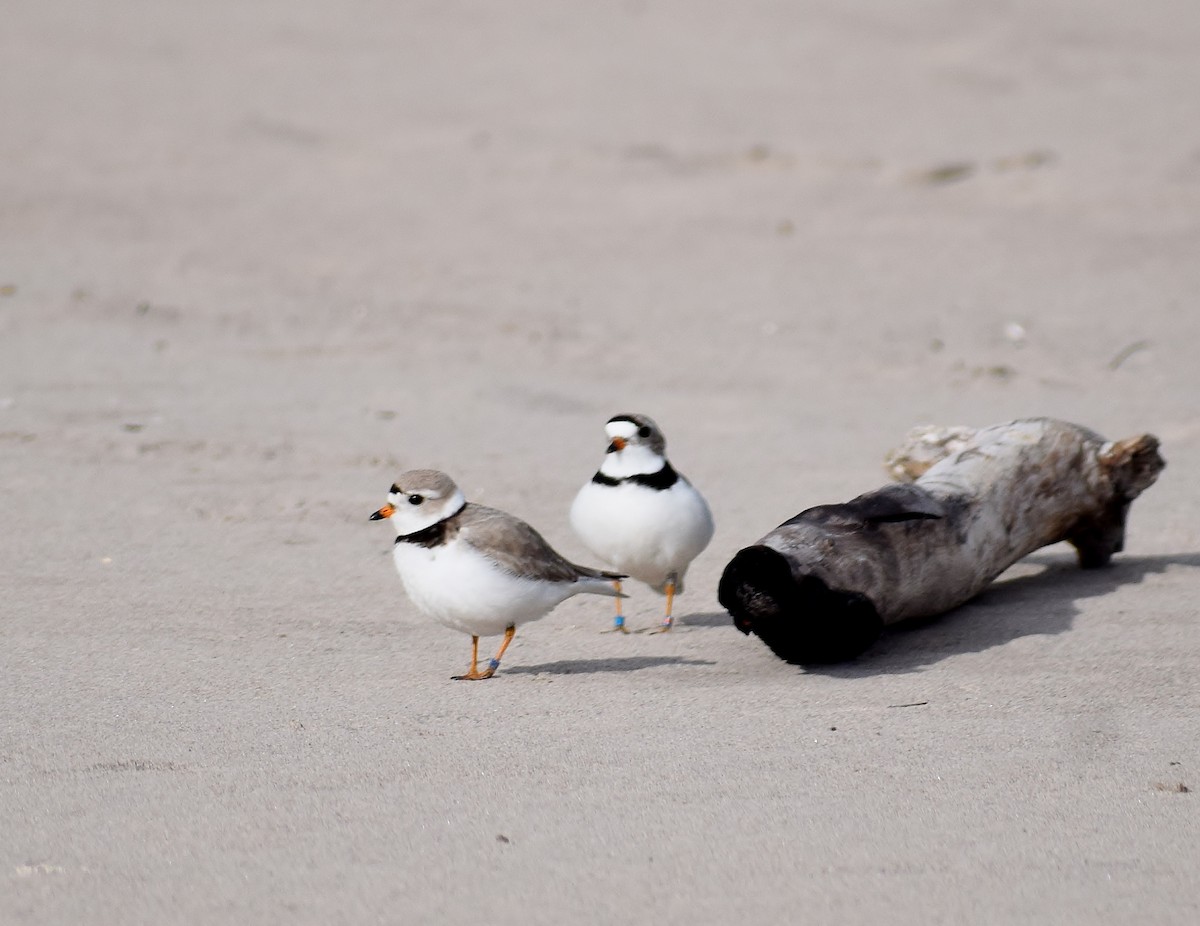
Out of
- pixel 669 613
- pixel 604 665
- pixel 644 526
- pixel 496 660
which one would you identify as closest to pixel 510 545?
pixel 496 660

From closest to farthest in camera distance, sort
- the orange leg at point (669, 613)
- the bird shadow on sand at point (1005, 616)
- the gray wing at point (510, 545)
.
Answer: the gray wing at point (510, 545) < the bird shadow on sand at point (1005, 616) < the orange leg at point (669, 613)

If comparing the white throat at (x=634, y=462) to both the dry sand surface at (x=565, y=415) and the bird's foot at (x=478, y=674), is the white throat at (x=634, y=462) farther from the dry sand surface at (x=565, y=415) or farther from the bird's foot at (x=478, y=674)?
the bird's foot at (x=478, y=674)

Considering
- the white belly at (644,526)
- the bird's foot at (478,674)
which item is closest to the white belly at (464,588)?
the bird's foot at (478,674)

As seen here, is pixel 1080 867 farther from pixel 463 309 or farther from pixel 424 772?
pixel 463 309

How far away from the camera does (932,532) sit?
502 centimetres

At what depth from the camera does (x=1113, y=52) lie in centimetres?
1488

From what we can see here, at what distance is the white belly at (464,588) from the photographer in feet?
15.4

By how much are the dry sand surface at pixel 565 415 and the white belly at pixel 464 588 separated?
0.88ft

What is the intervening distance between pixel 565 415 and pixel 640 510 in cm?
318

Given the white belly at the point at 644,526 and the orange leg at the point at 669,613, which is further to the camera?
the orange leg at the point at 669,613

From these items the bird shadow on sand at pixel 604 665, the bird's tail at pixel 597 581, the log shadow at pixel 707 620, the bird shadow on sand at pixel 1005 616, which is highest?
the bird's tail at pixel 597 581

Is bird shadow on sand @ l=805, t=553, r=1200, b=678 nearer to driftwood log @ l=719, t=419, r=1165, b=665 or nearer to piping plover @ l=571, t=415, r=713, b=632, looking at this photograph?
driftwood log @ l=719, t=419, r=1165, b=665

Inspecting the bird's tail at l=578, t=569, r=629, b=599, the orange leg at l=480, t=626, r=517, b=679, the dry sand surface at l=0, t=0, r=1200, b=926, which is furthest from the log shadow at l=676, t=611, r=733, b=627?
the orange leg at l=480, t=626, r=517, b=679

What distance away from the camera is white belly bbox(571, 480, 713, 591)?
17.6ft
